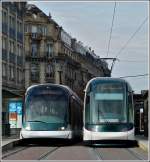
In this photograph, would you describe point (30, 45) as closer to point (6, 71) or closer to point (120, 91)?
point (6, 71)

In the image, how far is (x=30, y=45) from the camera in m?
115

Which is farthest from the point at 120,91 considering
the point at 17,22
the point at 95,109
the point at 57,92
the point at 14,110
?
the point at 17,22

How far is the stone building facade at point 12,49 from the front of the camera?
68.1 metres

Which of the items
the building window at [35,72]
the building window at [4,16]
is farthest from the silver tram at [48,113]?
the building window at [35,72]

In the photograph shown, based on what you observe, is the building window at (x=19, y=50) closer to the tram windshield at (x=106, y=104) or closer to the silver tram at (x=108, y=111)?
the silver tram at (x=108, y=111)

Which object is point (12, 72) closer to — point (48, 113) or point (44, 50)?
point (48, 113)

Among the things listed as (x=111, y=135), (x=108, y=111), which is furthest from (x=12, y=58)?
(x=111, y=135)

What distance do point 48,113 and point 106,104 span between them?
11.2 feet

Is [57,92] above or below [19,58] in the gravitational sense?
below

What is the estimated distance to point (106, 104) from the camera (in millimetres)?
28688

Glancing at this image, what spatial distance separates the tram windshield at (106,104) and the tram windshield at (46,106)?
2.17 m

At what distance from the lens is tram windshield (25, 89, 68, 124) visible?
30.4 m

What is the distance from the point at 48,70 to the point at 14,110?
73836 mm

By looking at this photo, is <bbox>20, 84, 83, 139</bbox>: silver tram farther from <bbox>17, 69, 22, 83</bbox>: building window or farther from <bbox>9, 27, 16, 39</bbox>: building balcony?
<bbox>17, 69, 22, 83</bbox>: building window
